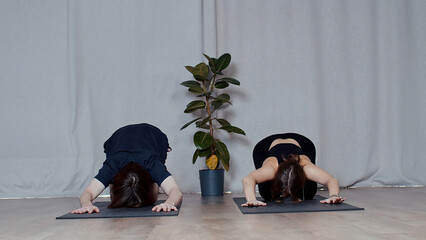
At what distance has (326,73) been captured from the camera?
14.8 feet

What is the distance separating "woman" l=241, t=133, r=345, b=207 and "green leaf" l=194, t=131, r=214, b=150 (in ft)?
2.50

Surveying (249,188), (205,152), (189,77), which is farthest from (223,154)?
(249,188)

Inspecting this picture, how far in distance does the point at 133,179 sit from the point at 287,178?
90cm

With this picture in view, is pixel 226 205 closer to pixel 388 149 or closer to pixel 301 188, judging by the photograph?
pixel 301 188

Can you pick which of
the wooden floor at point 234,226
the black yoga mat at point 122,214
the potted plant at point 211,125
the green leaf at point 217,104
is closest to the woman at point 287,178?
the wooden floor at point 234,226

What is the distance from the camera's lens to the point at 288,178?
261 centimetres

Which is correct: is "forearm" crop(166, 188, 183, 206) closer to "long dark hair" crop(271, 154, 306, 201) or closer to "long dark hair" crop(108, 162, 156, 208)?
"long dark hair" crop(108, 162, 156, 208)

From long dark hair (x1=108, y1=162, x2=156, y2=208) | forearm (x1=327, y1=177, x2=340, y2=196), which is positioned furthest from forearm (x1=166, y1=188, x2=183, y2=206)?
forearm (x1=327, y1=177, x2=340, y2=196)

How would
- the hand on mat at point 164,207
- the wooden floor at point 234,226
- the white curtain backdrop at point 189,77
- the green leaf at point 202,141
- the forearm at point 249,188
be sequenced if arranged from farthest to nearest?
the white curtain backdrop at point 189,77 → the green leaf at point 202,141 → the forearm at point 249,188 → the hand on mat at point 164,207 → the wooden floor at point 234,226

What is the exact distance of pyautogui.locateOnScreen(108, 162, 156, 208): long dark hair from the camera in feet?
8.34

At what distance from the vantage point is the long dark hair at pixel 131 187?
2.54m

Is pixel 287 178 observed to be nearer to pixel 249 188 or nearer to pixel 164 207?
pixel 249 188

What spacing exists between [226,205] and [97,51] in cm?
227

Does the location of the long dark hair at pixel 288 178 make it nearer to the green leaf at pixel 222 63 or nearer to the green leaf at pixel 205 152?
the green leaf at pixel 205 152
